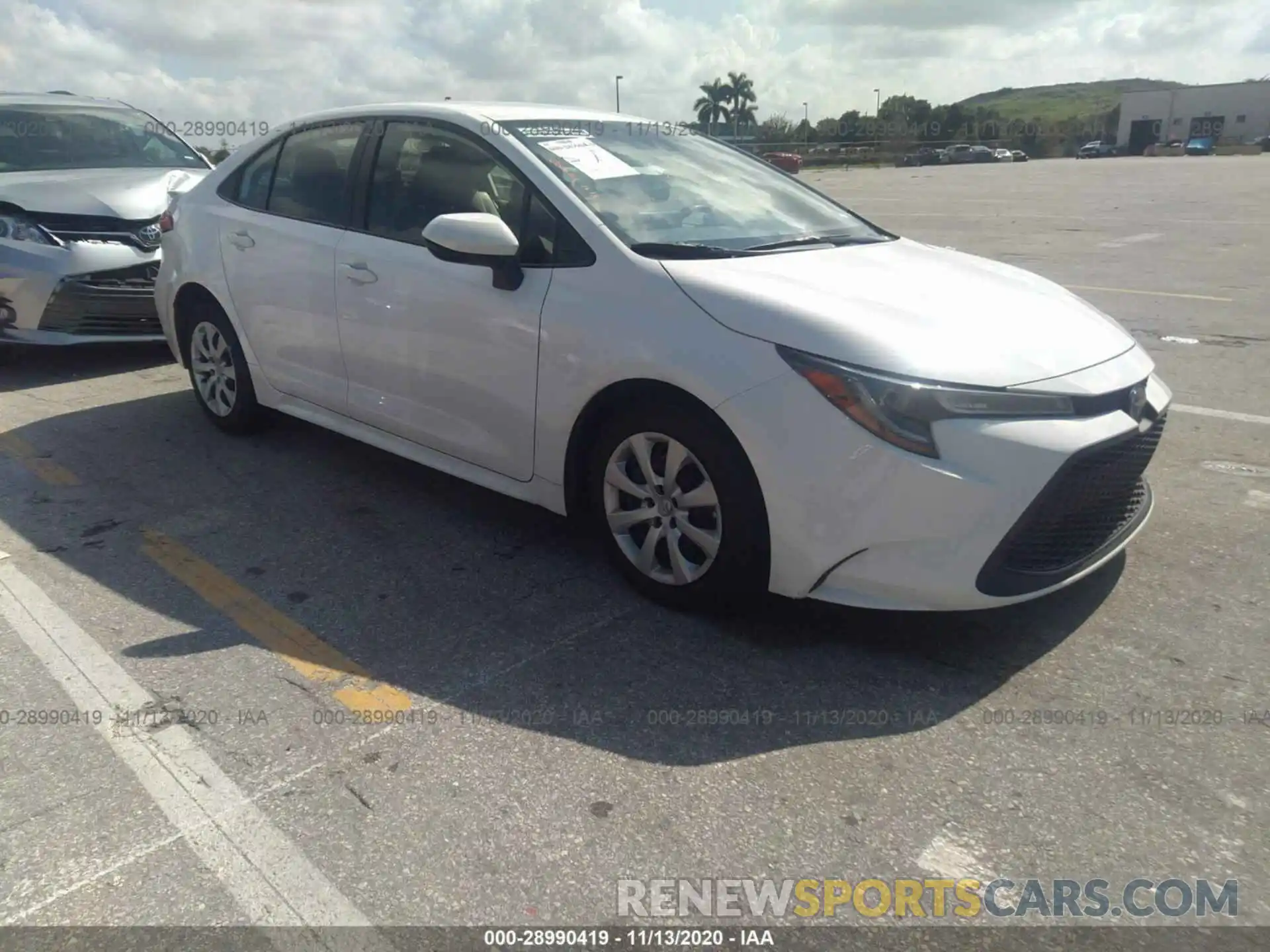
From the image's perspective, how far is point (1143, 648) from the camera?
318 centimetres

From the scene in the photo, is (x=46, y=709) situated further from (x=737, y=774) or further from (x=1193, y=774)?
(x=1193, y=774)

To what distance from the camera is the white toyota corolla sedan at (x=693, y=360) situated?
9.50 ft

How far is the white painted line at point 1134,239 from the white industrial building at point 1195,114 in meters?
86.6

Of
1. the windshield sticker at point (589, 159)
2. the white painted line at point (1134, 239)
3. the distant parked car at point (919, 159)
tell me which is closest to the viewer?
the windshield sticker at point (589, 159)

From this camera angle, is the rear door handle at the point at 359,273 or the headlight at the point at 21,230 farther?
the headlight at the point at 21,230

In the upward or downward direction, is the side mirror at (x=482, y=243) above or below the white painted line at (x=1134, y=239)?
above

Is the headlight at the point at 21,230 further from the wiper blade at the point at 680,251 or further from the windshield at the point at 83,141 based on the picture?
the wiper blade at the point at 680,251

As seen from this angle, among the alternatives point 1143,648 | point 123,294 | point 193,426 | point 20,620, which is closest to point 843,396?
point 1143,648

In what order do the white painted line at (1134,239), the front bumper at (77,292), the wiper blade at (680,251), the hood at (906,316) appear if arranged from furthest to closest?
the white painted line at (1134,239) → the front bumper at (77,292) → the wiper blade at (680,251) → the hood at (906,316)

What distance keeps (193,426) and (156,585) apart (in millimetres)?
2223

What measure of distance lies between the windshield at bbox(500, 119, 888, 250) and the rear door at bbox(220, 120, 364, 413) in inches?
41.4

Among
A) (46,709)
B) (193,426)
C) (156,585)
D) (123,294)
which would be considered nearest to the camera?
(46,709)

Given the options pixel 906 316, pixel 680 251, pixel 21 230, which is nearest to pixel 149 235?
pixel 21 230

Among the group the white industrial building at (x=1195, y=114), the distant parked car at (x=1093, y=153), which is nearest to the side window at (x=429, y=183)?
the distant parked car at (x=1093, y=153)
